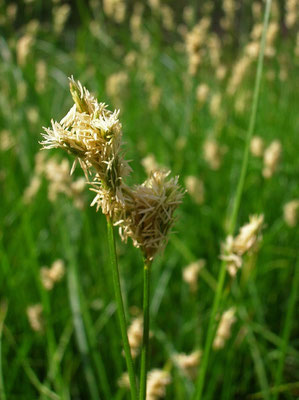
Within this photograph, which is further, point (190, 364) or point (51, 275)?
point (51, 275)

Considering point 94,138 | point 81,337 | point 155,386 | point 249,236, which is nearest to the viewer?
point 94,138

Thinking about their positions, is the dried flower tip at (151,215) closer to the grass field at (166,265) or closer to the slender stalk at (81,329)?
the grass field at (166,265)

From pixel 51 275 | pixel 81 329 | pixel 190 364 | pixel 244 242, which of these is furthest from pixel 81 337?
pixel 244 242

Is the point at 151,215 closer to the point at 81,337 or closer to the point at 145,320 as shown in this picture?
the point at 145,320

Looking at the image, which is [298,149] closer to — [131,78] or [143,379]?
[131,78]

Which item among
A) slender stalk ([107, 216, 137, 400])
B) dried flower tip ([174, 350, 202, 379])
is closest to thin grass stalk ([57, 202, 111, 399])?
dried flower tip ([174, 350, 202, 379])

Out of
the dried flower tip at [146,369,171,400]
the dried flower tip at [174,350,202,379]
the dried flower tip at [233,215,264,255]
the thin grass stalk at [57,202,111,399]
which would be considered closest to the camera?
the dried flower tip at [233,215,264,255]

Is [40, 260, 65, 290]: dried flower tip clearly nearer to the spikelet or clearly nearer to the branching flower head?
the spikelet

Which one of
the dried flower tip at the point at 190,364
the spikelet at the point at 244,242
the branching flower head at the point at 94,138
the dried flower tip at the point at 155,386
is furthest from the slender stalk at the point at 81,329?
the branching flower head at the point at 94,138

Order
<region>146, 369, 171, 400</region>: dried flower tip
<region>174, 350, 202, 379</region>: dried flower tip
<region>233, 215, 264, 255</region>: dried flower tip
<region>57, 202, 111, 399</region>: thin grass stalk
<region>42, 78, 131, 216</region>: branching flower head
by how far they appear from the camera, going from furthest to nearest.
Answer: <region>57, 202, 111, 399</region>: thin grass stalk < <region>174, 350, 202, 379</region>: dried flower tip < <region>146, 369, 171, 400</region>: dried flower tip < <region>233, 215, 264, 255</region>: dried flower tip < <region>42, 78, 131, 216</region>: branching flower head
